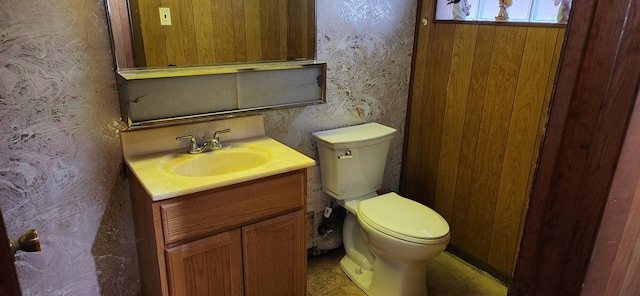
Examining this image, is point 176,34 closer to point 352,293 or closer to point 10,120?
point 10,120

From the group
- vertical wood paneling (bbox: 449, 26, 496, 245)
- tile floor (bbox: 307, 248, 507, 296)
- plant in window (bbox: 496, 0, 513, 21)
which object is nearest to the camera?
plant in window (bbox: 496, 0, 513, 21)

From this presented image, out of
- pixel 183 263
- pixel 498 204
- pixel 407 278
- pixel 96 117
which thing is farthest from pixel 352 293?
pixel 96 117

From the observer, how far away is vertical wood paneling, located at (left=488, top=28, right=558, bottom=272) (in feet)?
5.75

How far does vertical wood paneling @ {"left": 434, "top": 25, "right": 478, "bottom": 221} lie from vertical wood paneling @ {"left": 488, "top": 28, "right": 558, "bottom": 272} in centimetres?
27

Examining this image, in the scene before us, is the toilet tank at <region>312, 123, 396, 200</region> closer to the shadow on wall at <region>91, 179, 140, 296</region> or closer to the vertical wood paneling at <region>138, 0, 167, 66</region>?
the vertical wood paneling at <region>138, 0, 167, 66</region>

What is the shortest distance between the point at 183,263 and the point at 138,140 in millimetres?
529

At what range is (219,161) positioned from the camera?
1.71 meters

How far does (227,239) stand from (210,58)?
0.75 m

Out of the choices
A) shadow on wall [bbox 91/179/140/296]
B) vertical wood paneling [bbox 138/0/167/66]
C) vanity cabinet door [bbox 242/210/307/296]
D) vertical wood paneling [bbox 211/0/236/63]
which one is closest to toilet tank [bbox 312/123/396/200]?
vanity cabinet door [bbox 242/210/307/296]

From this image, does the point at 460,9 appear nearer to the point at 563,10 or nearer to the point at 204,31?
the point at 563,10

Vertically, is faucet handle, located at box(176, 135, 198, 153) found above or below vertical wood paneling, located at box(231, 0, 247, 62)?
below

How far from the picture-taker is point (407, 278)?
6.26ft

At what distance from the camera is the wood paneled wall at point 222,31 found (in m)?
1.55

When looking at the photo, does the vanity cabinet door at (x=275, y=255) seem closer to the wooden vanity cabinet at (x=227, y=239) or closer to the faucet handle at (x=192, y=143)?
the wooden vanity cabinet at (x=227, y=239)
